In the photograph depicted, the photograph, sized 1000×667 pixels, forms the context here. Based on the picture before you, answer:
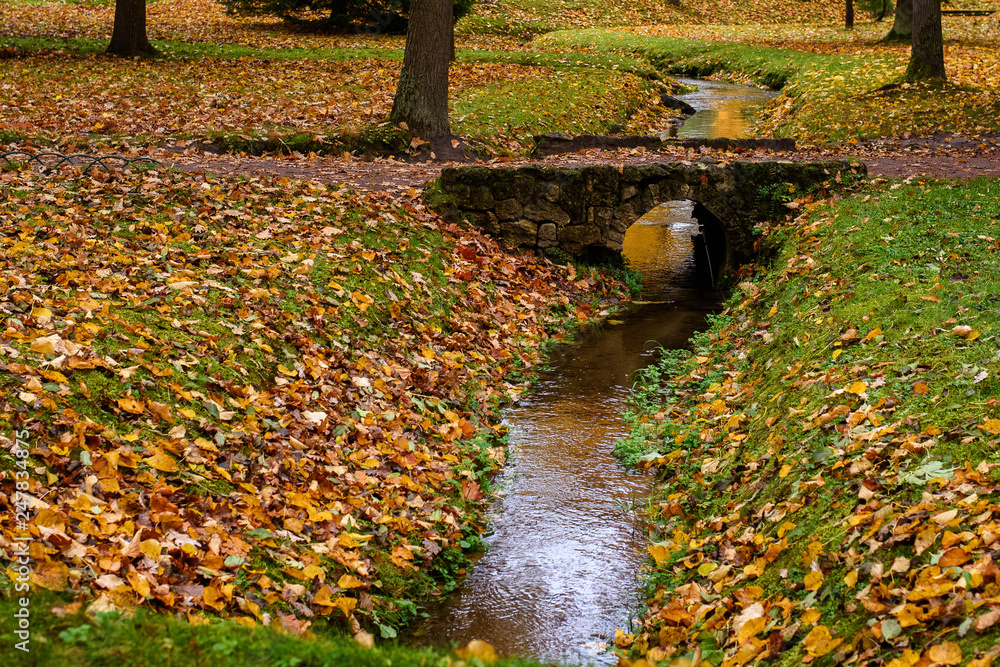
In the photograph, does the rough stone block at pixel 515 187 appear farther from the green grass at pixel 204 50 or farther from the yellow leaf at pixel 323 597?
the green grass at pixel 204 50

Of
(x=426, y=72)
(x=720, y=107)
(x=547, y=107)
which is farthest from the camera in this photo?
(x=720, y=107)

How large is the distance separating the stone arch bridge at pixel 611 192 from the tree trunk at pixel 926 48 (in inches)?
292

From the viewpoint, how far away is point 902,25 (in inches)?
941

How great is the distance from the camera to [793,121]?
16953mm

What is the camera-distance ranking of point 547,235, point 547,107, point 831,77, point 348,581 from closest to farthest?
point 348,581 < point 547,235 < point 547,107 < point 831,77

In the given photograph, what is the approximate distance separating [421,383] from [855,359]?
3432 millimetres

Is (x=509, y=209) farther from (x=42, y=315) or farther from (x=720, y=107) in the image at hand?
(x=720, y=107)

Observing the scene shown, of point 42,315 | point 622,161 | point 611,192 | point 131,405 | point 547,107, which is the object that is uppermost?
point 547,107

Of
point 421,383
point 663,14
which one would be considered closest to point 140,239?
point 421,383

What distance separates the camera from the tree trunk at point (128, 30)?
58.2 ft

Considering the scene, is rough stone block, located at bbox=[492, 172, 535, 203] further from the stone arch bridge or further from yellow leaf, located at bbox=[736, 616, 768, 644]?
yellow leaf, located at bbox=[736, 616, 768, 644]

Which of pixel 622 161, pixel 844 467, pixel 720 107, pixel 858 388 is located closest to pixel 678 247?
pixel 622 161

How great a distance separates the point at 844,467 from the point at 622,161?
7445 mm

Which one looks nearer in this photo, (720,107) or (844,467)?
(844,467)
